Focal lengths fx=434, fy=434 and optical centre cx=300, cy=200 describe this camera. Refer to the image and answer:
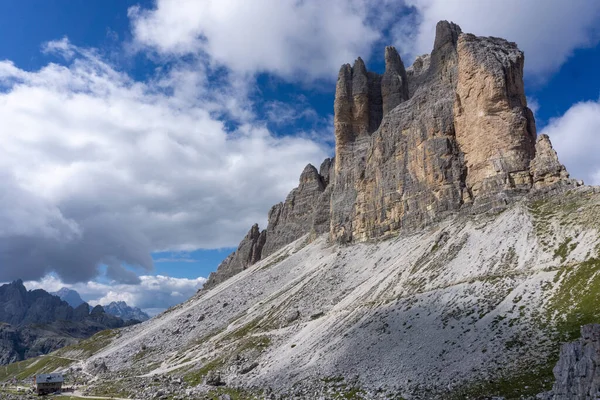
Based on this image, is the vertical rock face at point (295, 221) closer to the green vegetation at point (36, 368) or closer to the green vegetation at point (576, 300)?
the green vegetation at point (36, 368)

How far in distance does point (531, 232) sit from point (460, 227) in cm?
1770

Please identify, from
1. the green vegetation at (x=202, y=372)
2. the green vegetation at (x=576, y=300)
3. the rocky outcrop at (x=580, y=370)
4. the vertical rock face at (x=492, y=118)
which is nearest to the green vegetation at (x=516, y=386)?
the rocky outcrop at (x=580, y=370)

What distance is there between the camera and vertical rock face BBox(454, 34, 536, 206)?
298 ft

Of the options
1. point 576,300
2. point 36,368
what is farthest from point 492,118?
point 36,368

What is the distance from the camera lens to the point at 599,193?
67.3 meters

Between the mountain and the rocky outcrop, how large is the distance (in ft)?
0.36

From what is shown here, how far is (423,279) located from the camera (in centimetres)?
7075

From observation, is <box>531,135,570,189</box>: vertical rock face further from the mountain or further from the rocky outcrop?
the rocky outcrop

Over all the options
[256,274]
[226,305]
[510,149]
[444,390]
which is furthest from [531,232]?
[256,274]

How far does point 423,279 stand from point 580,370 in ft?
145

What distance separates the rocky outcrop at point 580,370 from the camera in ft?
83.8

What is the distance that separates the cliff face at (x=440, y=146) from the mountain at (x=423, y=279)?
0.43 meters

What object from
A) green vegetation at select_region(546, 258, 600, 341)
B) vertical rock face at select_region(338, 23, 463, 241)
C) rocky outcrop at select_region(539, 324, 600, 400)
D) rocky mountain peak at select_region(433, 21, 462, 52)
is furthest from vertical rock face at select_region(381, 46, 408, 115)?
rocky outcrop at select_region(539, 324, 600, 400)

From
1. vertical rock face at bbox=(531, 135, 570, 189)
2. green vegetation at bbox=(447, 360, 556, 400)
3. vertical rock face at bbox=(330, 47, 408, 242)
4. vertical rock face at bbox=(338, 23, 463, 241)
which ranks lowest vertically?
green vegetation at bbox=(447, 360, 556, 400)
